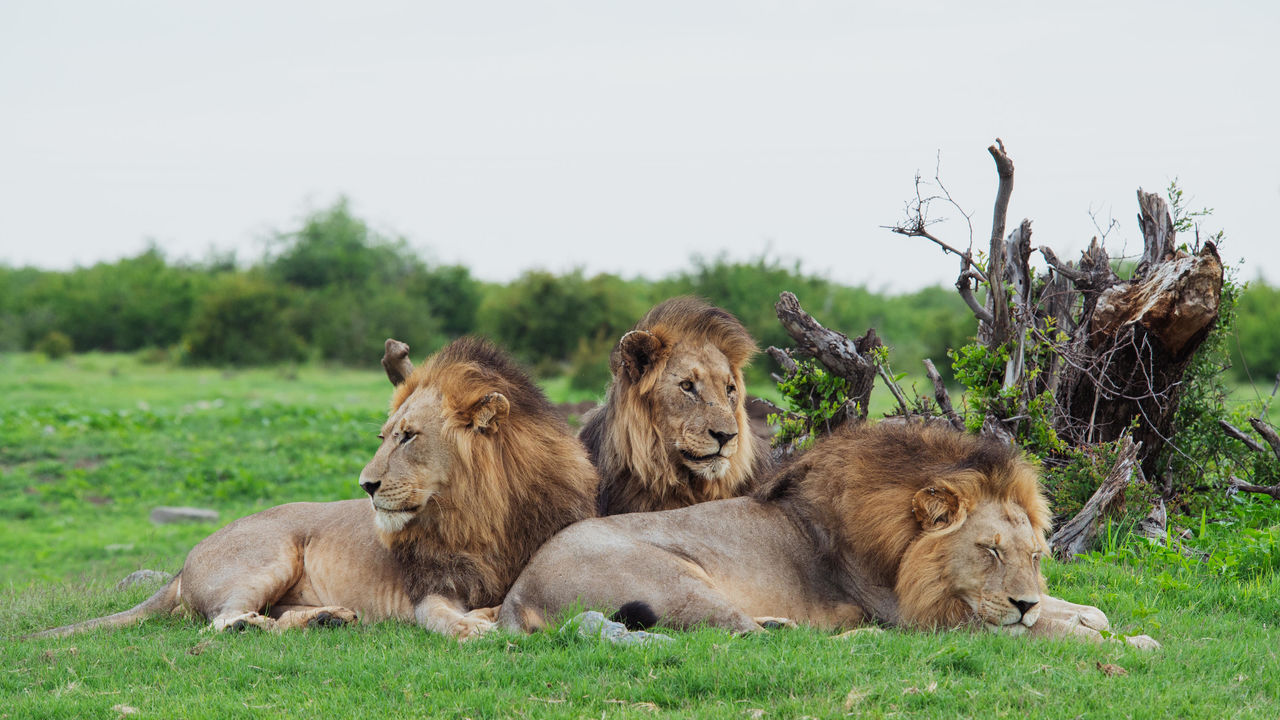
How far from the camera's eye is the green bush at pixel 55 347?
35.0 m

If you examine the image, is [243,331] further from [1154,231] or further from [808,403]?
[1154,231]

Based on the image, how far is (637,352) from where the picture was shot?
621cm

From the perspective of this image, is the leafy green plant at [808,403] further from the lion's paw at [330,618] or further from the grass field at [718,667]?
the lion's paw at [330,618]

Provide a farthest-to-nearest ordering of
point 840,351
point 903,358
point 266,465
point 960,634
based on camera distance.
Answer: point 903,358, point 266,465, point 840,351, point 960,634

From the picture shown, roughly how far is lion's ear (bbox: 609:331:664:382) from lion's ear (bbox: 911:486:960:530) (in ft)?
5.57

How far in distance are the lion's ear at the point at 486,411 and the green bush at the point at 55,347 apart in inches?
1296

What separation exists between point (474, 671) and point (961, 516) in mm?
2088

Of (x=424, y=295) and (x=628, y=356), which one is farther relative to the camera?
(x=424, y=295)

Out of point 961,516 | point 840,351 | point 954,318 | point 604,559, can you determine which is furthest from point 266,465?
point 954,318

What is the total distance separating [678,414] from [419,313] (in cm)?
3197

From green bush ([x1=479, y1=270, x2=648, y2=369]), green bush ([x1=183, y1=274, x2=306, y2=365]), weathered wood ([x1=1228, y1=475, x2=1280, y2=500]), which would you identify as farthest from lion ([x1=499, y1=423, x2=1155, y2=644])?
green bush ([x1=183, y1=274, x2=306, y2=365])

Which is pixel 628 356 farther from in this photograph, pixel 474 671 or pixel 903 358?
pixel 903 358

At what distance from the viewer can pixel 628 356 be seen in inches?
244

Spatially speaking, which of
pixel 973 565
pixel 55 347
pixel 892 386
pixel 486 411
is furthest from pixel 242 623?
pixel 55 347
